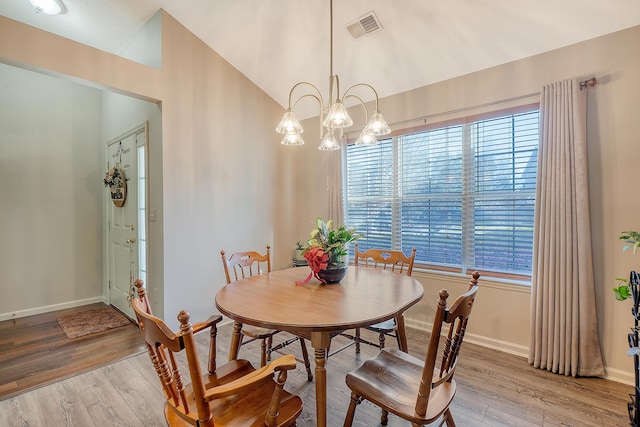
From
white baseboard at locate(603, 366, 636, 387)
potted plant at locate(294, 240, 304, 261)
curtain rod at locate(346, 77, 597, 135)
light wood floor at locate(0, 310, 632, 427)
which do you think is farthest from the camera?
potted plant at locate(294, 240, 304, 261)

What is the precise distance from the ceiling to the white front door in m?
1.15

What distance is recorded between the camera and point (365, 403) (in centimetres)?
200

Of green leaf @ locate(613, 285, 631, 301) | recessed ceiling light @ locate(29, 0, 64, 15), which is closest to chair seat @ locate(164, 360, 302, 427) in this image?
green leaf @ locate(613, 285, 631, 301)

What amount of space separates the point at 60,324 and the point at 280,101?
145 inches

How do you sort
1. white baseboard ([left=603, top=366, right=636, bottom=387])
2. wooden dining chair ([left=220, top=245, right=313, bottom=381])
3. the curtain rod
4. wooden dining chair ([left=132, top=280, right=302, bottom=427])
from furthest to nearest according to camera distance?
the curtain rod, white baseboard ([left=603, top=366, right=636, bottom=387]), wooden dining chair ([left=220, top=245, right=313, bottom=381]), wooden dining chair ([left=132, top=280, right=302, bottom=427])

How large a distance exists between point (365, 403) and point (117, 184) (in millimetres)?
3655

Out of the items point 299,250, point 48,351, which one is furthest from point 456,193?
point 48,351

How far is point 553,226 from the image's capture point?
2.37m

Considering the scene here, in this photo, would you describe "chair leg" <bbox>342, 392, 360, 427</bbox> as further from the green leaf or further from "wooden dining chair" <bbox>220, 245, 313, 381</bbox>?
the green leaf

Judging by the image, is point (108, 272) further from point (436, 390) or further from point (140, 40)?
point (436, 390)

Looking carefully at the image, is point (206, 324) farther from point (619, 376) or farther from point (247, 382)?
point (619, 376)

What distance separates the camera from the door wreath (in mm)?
3627

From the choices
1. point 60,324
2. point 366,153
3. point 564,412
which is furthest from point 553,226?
point 60,324

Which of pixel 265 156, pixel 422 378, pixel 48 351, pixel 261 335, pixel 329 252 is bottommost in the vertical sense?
pixel 48 351
